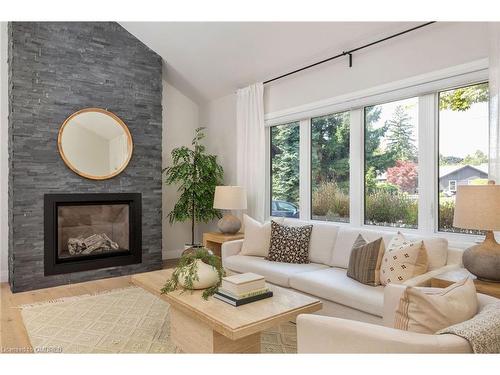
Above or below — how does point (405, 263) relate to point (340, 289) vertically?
above

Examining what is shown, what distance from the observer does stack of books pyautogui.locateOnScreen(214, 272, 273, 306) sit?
207 cm

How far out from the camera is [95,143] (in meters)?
4.28

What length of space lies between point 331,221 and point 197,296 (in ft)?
6.69

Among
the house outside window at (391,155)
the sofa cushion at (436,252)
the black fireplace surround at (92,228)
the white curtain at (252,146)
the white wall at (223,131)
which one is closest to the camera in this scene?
the sofa cushion at (436,252)

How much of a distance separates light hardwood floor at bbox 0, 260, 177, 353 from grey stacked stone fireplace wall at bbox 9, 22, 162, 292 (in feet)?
0.43

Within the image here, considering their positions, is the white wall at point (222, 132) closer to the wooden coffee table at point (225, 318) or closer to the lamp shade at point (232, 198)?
the lamp shade at point (232, 198)

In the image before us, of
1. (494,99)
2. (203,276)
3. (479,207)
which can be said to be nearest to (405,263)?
(479,207)

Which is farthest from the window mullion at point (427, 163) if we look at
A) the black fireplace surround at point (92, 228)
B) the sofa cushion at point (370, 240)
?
the black fireplace surround at point (92, 228)

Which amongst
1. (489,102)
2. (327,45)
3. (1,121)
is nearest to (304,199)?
(327,45)

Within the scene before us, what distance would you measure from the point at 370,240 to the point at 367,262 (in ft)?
1.29

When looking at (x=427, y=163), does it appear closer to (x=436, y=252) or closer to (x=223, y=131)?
(x=436, y=252)

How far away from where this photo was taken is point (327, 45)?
3.46 meters

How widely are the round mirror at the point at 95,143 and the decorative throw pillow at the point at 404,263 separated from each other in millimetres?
3273

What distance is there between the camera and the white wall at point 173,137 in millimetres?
5324
